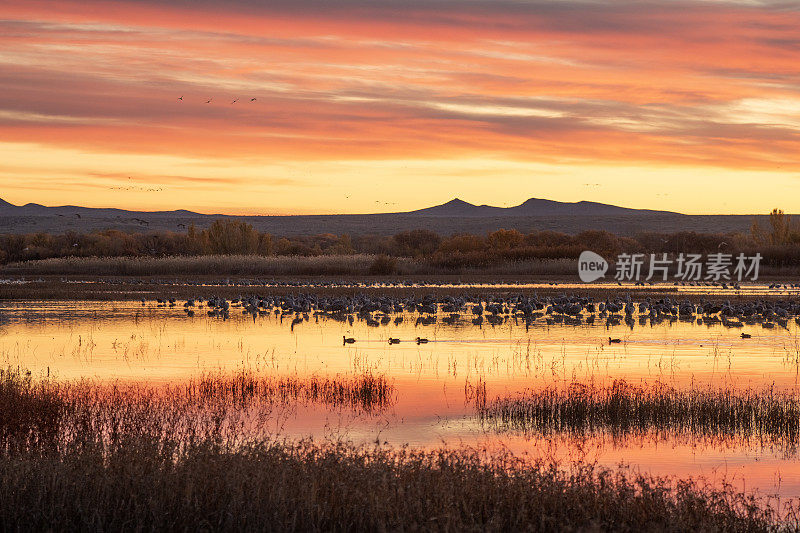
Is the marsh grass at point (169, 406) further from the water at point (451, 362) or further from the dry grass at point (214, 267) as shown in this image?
the dry grass at point (214, 267)

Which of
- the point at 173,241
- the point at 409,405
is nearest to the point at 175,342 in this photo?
the point at 409,405

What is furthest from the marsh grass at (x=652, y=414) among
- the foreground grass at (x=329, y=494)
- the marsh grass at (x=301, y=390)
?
the foreground grass at (x=329, y=494)

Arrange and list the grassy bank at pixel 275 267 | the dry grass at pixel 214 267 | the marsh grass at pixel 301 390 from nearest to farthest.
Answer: the marsh grass at pixel 301 390 → the grassy bank at pixel 275 267 → the dry grass at pixel 214 267

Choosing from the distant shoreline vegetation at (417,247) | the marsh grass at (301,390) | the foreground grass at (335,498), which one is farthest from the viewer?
the distant shoreline vegetation at (417,247)

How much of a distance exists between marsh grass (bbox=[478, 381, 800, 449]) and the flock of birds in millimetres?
13547

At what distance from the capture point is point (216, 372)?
1848 centimetres

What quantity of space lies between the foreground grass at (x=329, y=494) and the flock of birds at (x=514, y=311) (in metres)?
18.5

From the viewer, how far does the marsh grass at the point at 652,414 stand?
1340cm

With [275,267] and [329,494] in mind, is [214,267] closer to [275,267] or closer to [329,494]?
[275,267]

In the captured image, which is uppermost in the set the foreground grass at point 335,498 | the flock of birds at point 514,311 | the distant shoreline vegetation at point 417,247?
the distant shoreline vegetation at point 417,247

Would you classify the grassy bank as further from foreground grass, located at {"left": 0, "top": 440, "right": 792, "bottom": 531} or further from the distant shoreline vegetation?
foreground grass, located at {"left": 0, "top": 440, "right": 792, "bottom": 531}

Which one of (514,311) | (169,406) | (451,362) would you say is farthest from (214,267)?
(169,406)

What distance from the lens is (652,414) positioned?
14102mm

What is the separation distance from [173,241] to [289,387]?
8851 cm
